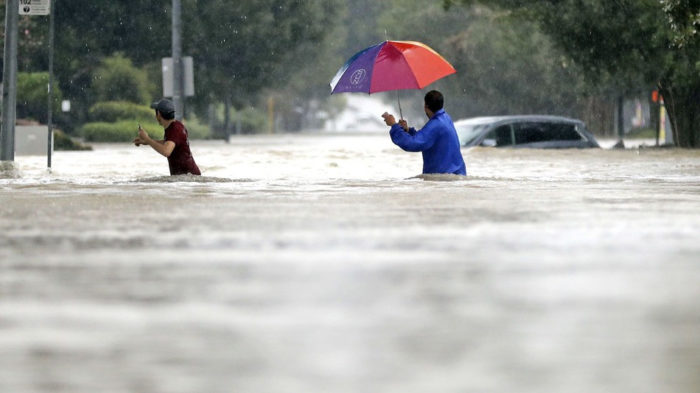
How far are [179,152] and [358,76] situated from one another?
9.26ft

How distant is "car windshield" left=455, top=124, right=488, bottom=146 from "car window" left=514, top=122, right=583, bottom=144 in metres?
0.78

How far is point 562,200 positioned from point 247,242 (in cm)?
623

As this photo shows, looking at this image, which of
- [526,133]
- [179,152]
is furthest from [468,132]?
[179,152]

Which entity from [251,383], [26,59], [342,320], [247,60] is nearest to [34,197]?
[342,320]

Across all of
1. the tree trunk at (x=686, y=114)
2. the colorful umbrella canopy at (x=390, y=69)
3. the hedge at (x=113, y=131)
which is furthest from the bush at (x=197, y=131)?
the colorful umbrella canopy at (x=390, y=69)

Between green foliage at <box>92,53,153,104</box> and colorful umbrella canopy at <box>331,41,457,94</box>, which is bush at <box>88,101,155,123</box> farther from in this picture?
colorful umbrella canopy at <box>331,41,457,94</box>

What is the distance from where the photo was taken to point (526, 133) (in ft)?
116

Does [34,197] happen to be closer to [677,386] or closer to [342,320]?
[342,320]

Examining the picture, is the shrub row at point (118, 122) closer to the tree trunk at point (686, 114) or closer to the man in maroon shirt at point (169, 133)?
the tree trunk at point (686, 114)

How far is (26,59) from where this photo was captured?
66000 millimetres

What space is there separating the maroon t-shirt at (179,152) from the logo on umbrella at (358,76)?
242cm

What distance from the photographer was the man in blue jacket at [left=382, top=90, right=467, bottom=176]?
19.1 meters

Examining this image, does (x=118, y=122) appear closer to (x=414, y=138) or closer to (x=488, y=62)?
(x=488, y=62)

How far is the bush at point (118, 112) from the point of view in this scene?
63.8 meters
